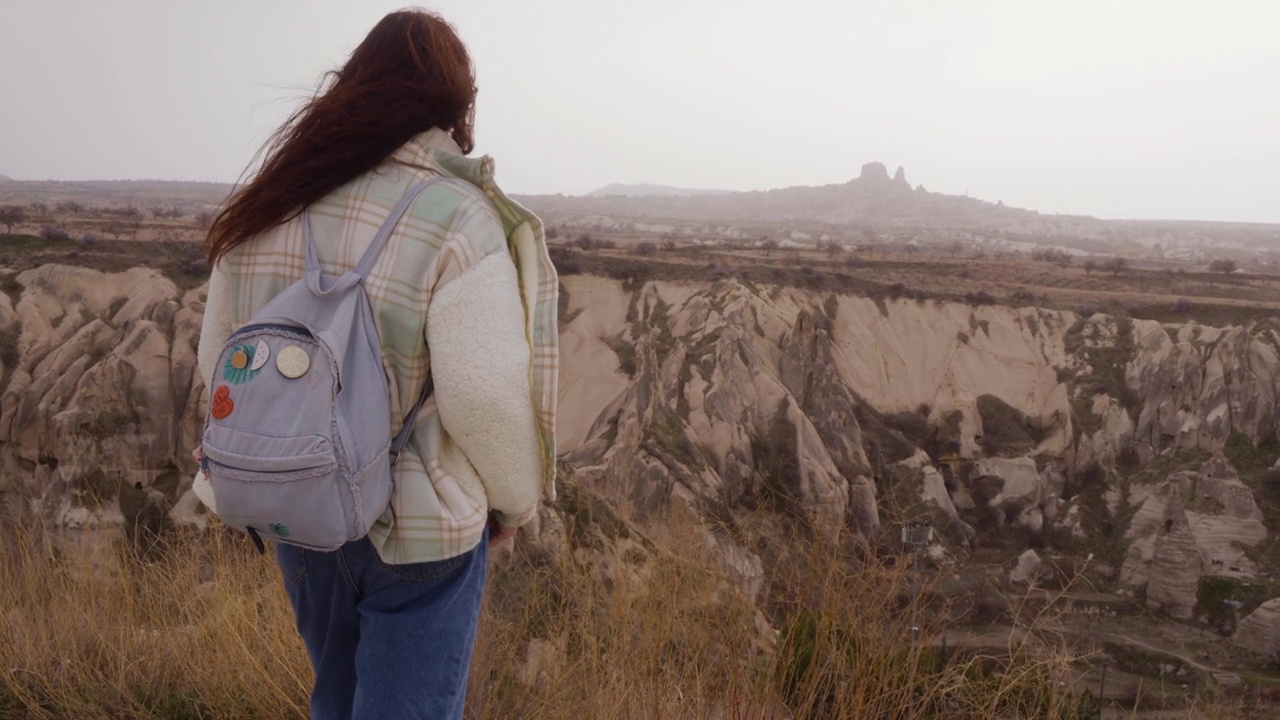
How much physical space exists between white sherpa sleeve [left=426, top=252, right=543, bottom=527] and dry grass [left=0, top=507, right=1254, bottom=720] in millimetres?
1001

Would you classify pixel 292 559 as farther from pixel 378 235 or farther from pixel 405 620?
pixel 378 235

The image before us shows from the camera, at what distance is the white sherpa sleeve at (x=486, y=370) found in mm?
1454

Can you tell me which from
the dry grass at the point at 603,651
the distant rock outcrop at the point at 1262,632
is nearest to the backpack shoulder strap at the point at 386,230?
the dry grass at the point at 603,651

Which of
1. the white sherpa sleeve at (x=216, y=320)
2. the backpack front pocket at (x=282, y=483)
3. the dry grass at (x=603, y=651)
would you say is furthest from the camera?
the dry grass at (x=603, y=651)

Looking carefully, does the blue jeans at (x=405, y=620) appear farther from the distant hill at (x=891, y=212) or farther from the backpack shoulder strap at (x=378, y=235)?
the distant hill at (x=891, y=212)

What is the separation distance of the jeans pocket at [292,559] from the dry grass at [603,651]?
96 centimetres

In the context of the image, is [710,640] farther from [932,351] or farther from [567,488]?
[932,351]

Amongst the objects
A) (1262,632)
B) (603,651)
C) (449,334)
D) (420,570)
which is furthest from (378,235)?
(1262,632)

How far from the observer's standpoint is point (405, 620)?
153cm

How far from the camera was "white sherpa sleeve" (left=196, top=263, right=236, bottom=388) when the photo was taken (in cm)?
170

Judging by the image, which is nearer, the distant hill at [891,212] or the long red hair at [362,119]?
the long red hair at [362,119]

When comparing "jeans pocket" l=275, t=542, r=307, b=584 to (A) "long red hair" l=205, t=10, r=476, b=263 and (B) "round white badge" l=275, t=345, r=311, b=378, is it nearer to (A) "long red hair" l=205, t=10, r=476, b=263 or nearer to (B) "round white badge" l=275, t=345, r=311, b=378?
(B) "round white badge" l=275, t=345, r=311, b=378

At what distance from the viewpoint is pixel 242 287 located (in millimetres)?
1633

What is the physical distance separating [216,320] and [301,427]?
0.53 m
